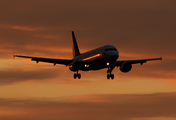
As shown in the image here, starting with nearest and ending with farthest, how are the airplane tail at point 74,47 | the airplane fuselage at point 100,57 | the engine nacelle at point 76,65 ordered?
1. the airplane fuselage at point 100,57
2. the engine nacelle at point 76,65
3. the airplane tail at point 74,47

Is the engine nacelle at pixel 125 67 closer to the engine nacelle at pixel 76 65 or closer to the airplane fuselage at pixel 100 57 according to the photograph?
the airplane fuselage at pixel 100 57

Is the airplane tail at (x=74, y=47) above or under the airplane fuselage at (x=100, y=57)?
above

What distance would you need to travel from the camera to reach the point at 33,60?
81000 millimetres

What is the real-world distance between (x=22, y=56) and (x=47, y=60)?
6.70 metres

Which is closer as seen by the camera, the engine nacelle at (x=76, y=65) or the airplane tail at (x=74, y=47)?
the engine nacelle at (x=76, y=65)

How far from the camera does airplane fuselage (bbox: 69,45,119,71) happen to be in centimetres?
7750

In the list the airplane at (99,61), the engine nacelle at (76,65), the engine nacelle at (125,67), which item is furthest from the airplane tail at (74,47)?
the engine nacelle at (125,67)

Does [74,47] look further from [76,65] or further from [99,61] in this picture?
[99,61]

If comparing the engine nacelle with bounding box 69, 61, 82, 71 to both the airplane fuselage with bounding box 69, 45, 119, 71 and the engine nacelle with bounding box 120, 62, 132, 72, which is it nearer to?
the airplane fuselage with bounding box 69, 45, 119, 71

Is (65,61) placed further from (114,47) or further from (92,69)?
(114,47)

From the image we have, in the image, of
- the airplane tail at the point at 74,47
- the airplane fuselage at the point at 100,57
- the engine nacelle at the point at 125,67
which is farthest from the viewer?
the airplane tail at the point at 74,47

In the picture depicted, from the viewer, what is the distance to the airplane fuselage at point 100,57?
254 ft

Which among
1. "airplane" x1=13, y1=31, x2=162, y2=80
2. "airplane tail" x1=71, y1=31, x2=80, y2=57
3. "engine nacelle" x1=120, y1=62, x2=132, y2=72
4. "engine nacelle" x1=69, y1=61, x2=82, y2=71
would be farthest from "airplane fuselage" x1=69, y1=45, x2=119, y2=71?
"airplane tail" x1=71, y1=31, x2=80, y2=57

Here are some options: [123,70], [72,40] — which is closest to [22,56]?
[123,70]
